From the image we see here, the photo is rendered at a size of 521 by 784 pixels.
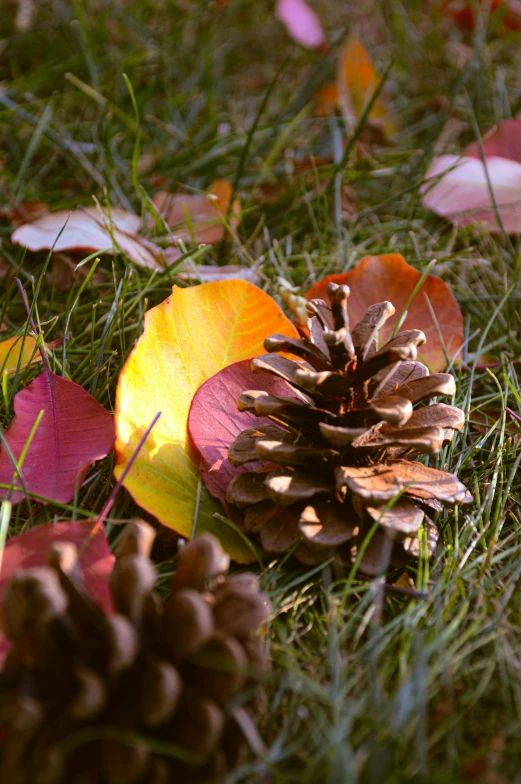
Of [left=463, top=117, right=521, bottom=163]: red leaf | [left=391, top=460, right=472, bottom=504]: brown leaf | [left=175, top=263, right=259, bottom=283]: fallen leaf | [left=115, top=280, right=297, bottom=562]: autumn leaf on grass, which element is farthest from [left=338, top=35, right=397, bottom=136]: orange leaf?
[left=391, top=460, right=472, bottom=504]: brown leaf

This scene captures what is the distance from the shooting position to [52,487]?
1.82 ft

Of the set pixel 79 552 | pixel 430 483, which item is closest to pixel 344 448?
pixel 430 483

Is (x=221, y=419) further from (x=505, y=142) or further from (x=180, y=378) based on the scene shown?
(x=505, y=142)

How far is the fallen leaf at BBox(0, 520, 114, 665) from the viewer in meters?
A: 0.48

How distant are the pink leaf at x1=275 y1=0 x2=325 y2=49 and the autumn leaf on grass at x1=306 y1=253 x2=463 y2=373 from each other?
2.54 feet

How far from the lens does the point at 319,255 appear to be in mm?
854

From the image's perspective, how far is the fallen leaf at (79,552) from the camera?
48 cm

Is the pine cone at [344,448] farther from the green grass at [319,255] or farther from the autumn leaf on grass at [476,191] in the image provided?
the autumn leaf on grass at [476,191]

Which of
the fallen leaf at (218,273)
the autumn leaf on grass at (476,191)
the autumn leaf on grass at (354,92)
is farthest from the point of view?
the autumn leaf on grass at (354,92)

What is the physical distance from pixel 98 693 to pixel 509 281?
0.73 metres

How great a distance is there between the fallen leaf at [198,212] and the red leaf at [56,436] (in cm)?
36

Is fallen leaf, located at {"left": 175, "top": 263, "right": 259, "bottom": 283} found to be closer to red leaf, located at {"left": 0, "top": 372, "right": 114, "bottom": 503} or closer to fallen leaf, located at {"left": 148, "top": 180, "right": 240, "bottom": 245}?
fallen leaf, located at {"left": 148, "top": 180, "right": 240, "bottom": 245}

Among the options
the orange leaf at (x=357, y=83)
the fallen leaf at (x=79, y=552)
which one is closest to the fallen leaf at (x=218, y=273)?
the fallen leaf at (x=79, y=552)

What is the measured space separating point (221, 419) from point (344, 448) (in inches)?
4.6
